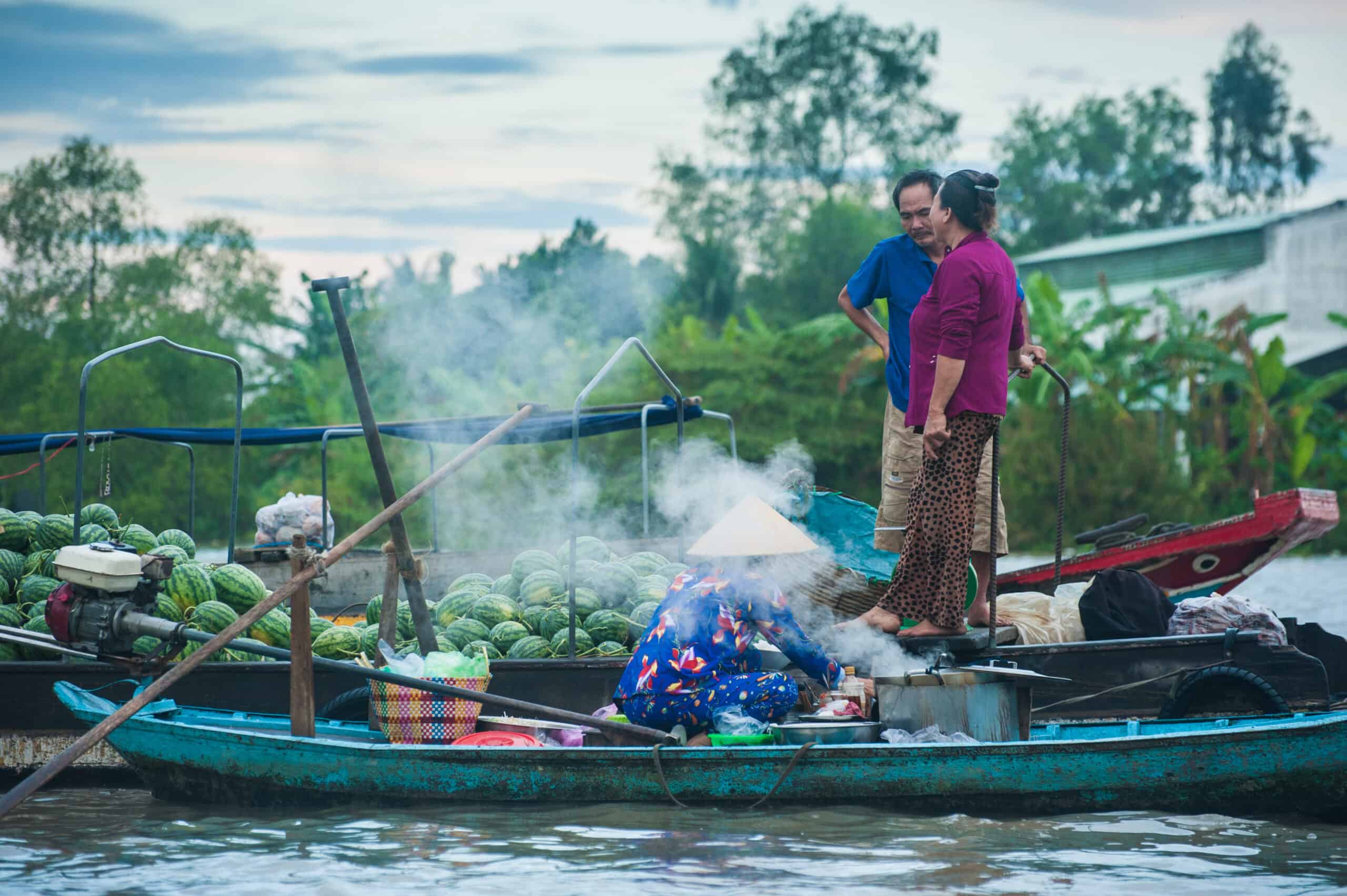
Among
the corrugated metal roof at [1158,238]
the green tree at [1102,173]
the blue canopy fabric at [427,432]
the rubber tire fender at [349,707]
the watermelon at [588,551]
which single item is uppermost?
the green tree at [1102,173]

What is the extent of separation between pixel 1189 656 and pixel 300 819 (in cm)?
406

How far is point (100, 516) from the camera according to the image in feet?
27.2

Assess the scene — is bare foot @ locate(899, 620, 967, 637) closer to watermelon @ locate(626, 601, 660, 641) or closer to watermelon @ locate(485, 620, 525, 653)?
watermelon @ locate(626, 601, 660, 641)

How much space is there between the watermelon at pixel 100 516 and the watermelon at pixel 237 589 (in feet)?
4.01

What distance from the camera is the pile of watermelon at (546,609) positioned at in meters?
7.09

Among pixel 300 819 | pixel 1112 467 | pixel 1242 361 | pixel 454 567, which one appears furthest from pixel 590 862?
pixel 1242 361

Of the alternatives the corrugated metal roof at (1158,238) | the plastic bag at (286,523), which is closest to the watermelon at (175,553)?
the plastic bag at (286,523)

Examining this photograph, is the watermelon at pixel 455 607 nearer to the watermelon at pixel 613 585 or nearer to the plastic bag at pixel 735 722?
the watermelon at pixel 613 585

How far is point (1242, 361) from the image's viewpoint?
2158 cm

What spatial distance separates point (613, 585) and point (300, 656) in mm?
1987

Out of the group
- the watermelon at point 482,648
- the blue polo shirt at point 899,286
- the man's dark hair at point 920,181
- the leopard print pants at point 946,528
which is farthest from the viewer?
the watermelon at point 482,648

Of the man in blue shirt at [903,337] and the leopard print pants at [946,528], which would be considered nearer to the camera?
the leopard print pants at [946,528]

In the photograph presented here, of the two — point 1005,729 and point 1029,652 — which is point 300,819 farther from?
point 1029,652

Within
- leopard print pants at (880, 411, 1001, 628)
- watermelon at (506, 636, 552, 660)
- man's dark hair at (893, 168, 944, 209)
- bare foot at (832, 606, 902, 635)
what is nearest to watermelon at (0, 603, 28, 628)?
Result: watermelon at (506, 636, 552, 660)
